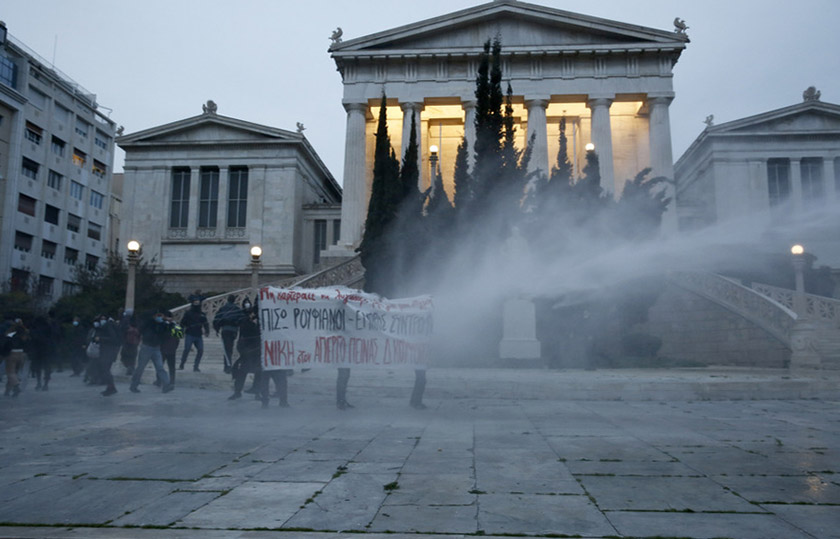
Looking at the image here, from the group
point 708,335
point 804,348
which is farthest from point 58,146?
point 804,348

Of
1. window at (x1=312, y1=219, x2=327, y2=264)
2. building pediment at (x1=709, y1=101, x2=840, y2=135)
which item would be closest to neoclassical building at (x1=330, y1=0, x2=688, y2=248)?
window at (x1=312, y1=219, x2=327, y2=264)

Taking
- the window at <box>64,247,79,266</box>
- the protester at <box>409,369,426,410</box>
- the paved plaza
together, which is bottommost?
the paved plaza

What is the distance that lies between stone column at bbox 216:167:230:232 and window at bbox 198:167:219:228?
20.4 inches

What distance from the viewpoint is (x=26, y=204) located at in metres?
47.9

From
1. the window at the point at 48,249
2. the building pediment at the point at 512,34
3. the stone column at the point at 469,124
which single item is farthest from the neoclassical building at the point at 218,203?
the window at the point at 48,249

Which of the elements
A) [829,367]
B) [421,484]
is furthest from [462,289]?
[421,484]

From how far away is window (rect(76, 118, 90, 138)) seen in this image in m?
54.2

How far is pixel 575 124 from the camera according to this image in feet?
129

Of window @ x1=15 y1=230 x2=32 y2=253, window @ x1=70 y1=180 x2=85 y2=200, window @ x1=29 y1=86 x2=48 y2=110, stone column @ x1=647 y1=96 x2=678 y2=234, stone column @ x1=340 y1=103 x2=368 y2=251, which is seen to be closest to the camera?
stone column @ x1=647 y1=96 x2=678 y2=234

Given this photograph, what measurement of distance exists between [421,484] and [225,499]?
154 centimetres

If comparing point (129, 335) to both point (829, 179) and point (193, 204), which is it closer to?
point (193, 204)

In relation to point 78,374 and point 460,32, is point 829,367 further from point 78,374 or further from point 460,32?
point 460,32

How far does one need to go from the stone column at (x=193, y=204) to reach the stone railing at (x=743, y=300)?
28629mm

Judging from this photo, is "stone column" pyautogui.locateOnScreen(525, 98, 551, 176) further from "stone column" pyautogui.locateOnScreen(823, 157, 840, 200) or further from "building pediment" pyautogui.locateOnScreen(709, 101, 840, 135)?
"stone column" pyautogui.locateOnScreen(823, 157, 840, 200)
